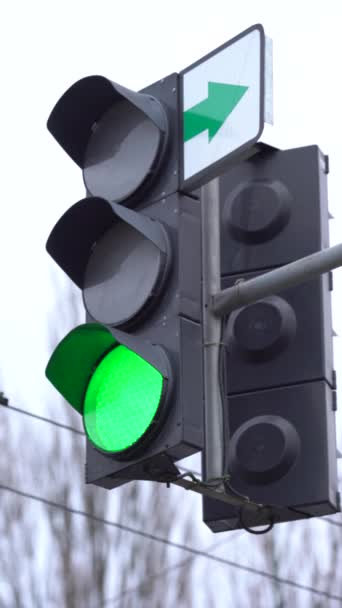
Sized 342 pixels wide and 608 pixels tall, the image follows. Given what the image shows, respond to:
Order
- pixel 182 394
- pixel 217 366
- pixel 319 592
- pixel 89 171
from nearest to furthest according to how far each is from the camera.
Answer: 1. pixel 182 394
2. pixel 217 366
3. pixel 89 171
4. pixel 319 592

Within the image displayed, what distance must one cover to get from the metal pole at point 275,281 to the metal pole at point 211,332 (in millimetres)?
32

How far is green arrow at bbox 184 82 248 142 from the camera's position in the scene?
12.7 ft

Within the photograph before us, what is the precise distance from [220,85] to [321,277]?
52 cm

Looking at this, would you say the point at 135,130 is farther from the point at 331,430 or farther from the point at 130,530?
the point at 130,530

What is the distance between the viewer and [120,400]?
376cm

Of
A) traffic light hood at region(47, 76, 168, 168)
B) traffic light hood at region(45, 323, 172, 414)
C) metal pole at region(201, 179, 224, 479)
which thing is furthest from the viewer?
traffic light hood at region(47, 76, 168, 168)

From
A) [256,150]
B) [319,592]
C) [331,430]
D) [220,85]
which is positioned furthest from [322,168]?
[319,592]

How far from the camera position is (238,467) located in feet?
12.9

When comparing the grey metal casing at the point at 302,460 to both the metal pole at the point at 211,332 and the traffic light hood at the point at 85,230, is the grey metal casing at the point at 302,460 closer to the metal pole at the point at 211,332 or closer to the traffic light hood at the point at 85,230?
the metal pole at the point at 211,332

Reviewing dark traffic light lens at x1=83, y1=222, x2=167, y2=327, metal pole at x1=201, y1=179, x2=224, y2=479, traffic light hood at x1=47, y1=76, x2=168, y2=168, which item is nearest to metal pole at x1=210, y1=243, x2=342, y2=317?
metal pole at x1=201, y1=179, x2=224, y2=479

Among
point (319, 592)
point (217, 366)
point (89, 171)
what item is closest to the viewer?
point (217, 366)

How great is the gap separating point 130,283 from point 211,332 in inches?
8.7

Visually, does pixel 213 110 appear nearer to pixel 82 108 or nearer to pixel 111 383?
pixel 82 108

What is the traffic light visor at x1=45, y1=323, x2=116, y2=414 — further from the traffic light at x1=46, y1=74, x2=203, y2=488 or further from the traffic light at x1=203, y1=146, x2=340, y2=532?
the traffic light at x1=203, y1=146, x2=340, y2=532
